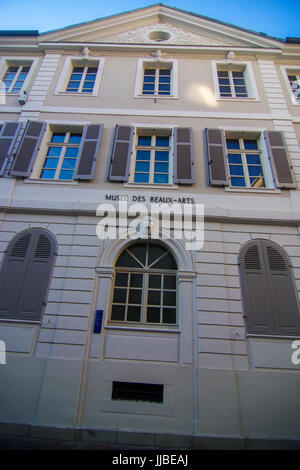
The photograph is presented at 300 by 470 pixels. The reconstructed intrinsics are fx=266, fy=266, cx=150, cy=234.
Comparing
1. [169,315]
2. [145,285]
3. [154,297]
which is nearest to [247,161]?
[145,285]

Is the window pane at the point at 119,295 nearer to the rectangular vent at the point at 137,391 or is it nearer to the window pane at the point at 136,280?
the window pane at the point at 136,280

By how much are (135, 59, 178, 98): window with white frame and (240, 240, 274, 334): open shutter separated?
21.2 ft

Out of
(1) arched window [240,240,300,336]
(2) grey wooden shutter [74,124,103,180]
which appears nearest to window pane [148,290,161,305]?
(1) arched window [240,240,300,336]

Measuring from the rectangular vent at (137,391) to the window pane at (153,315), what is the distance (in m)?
1.38

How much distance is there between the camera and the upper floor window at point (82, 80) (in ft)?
33.4

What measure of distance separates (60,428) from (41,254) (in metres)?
3.90

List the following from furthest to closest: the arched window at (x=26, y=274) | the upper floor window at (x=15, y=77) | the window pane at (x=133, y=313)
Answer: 1. the upper floor window at (x=15, y=77)
2. the window pane at (x=133, y=313)
3. the arched window at (x=26, y=274)

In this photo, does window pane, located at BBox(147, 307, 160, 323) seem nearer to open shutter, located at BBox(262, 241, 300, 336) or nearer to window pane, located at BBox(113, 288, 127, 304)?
window pane, located at BBox(113, 288, 127, 304)

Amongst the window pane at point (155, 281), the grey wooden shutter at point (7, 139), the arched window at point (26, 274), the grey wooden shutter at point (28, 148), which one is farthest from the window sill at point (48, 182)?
the window pane at point (155, 281)

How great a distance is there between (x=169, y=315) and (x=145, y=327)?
66 centimetres

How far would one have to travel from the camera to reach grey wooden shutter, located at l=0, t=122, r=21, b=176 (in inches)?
327

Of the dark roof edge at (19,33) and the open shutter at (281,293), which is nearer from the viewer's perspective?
the open shutter at (281,293)

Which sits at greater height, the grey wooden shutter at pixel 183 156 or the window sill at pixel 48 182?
the grey wooden shutter at pixel 183 156

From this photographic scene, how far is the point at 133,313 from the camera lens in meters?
6.56
